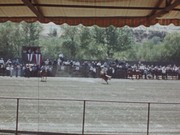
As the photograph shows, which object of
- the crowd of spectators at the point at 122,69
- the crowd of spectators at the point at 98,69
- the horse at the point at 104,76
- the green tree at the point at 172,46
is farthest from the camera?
the green tree at the point at 172,46

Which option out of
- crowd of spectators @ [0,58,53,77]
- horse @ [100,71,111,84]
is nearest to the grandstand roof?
crowd of spectators @ [0,58,53,77]

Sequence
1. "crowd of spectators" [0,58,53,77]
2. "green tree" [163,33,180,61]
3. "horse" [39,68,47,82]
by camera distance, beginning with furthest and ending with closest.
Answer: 1. "green tree" [163,33,180,61]
2. "horse" [39,68,47,82]
3. "crowd of spectators" [0,58,53,77]

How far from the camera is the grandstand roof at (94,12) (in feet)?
13.7

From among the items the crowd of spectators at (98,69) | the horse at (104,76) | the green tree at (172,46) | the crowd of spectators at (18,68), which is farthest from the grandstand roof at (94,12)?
the green tree at (172,46)

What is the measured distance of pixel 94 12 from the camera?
181 inches

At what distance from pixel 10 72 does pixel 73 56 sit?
999cm

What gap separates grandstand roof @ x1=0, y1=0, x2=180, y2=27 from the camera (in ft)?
13.7

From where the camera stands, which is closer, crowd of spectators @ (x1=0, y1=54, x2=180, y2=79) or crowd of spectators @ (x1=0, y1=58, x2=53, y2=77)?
crowd of spectators @ (x1=0, y1=58, x2=53, y2=77)

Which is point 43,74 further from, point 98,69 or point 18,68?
point 98,69

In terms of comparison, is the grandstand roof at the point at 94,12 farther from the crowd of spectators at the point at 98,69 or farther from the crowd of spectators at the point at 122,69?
the crowd of spectators at the point at 122,69

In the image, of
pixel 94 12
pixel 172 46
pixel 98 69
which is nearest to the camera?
pixel 94 12

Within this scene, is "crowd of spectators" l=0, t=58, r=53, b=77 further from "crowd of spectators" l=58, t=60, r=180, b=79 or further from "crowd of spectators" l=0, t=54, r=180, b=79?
"crowd of spectators" l=58, t=60, r=180, b=79

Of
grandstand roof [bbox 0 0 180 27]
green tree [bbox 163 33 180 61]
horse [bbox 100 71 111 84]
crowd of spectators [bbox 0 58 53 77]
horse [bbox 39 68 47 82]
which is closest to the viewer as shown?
grandstand roof [bbox 0 0 180 27]

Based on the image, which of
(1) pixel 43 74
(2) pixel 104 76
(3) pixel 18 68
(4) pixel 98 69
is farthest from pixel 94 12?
(4) pixel 98 69
